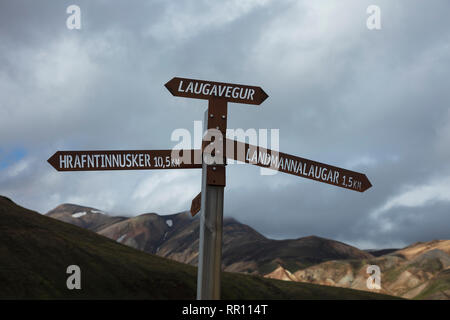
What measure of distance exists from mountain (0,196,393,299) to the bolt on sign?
42917 millimetres

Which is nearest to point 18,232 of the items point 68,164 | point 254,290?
point 254,290

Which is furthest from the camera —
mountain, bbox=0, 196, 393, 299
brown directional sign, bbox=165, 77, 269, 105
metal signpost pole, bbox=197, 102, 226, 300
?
mountain, bbox=0, 196, 393, 299

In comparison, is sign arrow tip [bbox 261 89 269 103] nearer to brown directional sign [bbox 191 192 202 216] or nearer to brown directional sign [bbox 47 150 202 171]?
brown directional sign [bbox 47 150 202 171]

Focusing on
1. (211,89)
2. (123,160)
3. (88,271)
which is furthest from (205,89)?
(88,271)

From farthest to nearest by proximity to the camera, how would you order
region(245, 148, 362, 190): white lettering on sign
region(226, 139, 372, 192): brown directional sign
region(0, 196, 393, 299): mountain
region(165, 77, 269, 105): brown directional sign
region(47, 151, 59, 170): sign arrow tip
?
region(0, 196, 393, 299): mountain < region(245, 148, 362, 190): white lettering on sign < region(226, 139, 372, 192): brown directional sign < region(165, 77, 269, 105): brown directional sign < region(47, 151, 59, 170): sign arrow tip

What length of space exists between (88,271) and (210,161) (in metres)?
56.5

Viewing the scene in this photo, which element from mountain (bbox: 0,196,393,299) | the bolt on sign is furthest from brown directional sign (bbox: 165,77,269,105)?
mountain (bbox: 0,196,393,299)

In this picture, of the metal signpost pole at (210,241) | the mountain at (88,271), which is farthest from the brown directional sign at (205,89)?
the mountain at (88,271)

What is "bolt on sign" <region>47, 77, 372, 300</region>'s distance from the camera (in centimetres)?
745

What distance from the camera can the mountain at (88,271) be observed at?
5075 centimetres

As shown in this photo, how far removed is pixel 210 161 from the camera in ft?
25.4

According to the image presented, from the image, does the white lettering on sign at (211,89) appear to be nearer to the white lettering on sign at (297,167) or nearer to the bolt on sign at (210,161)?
the bolt on sign at (210,161)

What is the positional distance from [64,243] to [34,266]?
11.2 meters
